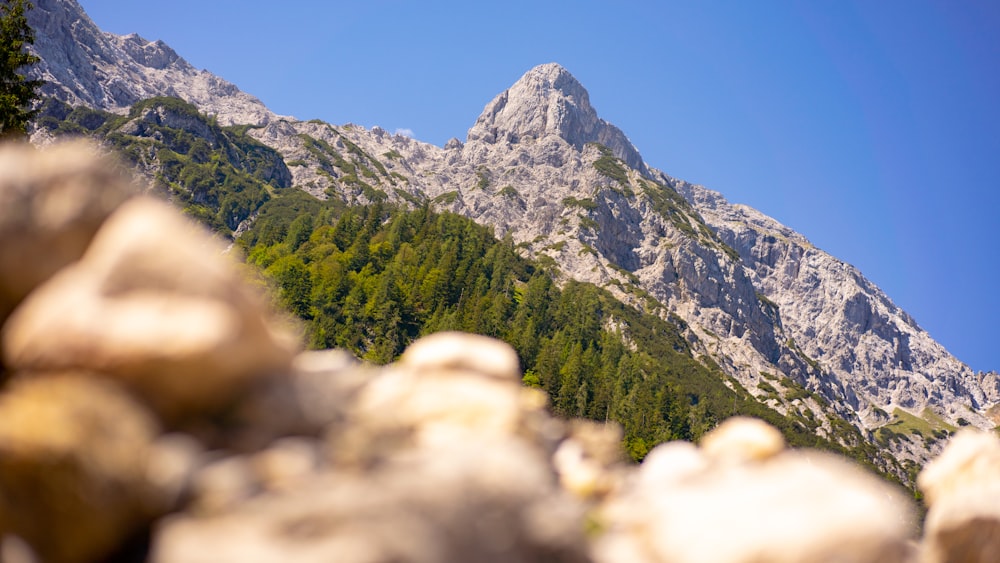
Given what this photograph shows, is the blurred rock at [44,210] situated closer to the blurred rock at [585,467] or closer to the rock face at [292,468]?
the rock face at [292,468]

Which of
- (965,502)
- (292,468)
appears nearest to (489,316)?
(965,502)

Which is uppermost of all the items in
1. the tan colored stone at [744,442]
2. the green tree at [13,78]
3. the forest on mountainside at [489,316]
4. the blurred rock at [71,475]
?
the forest on mountainside at [489,316]

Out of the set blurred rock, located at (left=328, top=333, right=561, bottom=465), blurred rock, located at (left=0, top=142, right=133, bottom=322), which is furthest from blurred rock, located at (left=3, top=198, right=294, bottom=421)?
blurred rock, located at (left=328, top=333, right=561, bottom=465)

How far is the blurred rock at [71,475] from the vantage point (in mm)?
5746

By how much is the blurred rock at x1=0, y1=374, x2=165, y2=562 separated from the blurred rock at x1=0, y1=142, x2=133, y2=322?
1950 mm

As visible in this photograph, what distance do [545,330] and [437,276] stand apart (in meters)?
27.2

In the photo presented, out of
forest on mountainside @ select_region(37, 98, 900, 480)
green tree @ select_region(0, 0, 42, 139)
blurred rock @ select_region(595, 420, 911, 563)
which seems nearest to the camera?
blurred rock @ select_region(595, 420, 911, 563)

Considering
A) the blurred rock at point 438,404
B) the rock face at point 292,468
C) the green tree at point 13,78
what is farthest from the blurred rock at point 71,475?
the green tree at point 13,78

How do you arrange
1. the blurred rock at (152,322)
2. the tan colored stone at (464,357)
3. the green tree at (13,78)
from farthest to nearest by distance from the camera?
the green tree at (13,78)
the tan colored stone at (464,357)
the blurred rock at (152,322)

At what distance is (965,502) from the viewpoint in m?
10.4

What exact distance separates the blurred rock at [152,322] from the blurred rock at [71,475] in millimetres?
488

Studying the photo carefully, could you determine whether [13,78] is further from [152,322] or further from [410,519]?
[410,519]

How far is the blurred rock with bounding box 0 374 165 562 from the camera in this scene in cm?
575

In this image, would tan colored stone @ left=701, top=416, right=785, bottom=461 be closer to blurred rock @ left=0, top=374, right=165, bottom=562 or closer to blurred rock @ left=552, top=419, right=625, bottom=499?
blurred rock @ left=552, top=419, right=625, bottom=499
